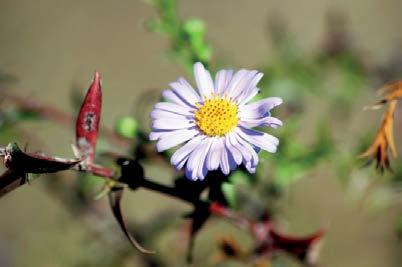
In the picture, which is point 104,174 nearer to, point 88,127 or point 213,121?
point 88,127

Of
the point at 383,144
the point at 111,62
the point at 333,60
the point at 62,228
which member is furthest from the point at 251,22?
the point at 383,144

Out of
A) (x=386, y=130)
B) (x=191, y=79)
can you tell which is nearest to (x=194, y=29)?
(x=386, y=130)

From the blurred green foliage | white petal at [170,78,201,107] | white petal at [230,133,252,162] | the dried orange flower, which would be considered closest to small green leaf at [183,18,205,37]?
the blurred green foliage

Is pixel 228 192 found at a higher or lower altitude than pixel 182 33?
lower

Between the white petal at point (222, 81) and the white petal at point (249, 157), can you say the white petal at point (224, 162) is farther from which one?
the white petal at point (222, 81)

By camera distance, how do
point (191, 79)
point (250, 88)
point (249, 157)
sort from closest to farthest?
point (249, 157) < point (250, 88) < point (191, 79)

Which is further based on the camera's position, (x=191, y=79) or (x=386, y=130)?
(x=191, y=79)

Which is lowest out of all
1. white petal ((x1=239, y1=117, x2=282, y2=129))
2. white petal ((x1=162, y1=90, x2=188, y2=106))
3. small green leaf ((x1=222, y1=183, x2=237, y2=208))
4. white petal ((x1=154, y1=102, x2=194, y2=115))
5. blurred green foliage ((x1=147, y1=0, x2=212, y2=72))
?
small green leaf ((x1=222, y1=183, x2=237, y2=208))

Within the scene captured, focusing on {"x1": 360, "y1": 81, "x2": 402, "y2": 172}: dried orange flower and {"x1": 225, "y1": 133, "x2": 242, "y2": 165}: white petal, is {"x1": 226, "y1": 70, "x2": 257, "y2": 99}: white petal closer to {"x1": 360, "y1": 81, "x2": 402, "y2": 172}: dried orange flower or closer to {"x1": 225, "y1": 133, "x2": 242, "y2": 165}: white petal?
{"x1": 225, "y1": 133, "x2": 242, "y2": 165}: white petal
